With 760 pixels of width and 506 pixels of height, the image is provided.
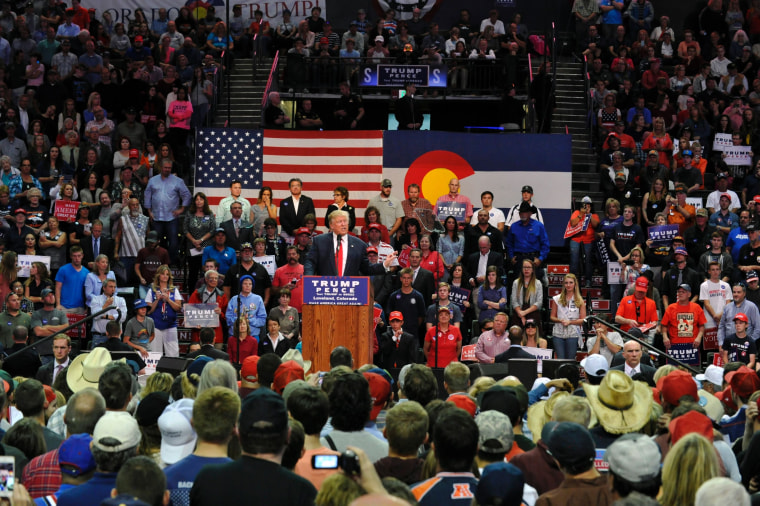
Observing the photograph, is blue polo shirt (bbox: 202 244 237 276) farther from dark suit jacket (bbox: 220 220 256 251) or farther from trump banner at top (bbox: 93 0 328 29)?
trump banner at top (bbox: 93 0 328 29)

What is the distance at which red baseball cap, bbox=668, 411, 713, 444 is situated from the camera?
580 centimetres

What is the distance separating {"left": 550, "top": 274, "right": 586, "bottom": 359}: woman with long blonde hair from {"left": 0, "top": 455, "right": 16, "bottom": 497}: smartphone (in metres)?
11.3

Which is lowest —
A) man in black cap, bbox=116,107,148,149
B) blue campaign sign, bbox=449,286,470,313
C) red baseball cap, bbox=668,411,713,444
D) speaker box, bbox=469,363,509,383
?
speaker box, bbox=469,363,509,383

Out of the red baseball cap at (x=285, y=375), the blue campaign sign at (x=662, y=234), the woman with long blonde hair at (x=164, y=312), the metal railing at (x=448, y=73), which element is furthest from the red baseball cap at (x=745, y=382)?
the metal railing at (x=448, y=73)

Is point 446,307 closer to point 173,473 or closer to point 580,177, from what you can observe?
point 580,177

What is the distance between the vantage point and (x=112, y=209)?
17.2 m

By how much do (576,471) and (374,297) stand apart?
35.1 ft

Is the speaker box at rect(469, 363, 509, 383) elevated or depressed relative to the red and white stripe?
depressed

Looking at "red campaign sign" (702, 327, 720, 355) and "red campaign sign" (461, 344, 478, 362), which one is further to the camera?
"red campaign sign" (702, 327, 720, 355)

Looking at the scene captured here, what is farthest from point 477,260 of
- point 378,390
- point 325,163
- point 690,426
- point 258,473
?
point 258,473

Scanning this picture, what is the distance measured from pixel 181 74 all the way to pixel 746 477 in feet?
55.7

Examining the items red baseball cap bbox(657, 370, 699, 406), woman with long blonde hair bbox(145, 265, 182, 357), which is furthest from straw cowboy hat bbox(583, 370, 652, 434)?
woman with long blonde hair bbox(145, 265, 182, 357)

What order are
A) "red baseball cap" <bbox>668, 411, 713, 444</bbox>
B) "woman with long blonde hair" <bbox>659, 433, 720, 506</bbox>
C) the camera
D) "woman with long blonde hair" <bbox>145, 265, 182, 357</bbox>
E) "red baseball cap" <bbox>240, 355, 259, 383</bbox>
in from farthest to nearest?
"woman with long blonde hair" <bbox>145, 265, 182, 357</bbox>, "red baseball cap" <bbox>240, 355, 259, 383</bbox>, "red baseball cap" <bbox>668, 411, 713, 444</bbox>, "woman with long blonde hair" <bbox>659, 433, 720, 506</bbox>, the camera

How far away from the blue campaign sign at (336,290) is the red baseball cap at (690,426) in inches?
210
